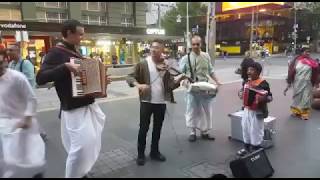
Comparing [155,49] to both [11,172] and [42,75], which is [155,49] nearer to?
[42,75]

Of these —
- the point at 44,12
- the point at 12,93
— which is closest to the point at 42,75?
the point at 12,93

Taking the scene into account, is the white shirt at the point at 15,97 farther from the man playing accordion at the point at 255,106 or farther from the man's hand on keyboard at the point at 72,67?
the man playing accordion at the point at 255,106

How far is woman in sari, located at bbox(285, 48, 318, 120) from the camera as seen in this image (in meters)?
7.79

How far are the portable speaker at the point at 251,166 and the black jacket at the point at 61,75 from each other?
6.55 ft

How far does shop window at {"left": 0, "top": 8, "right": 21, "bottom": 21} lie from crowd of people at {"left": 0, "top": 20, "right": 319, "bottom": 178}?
22433 millimetres

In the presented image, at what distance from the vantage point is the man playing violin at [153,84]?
4879mm

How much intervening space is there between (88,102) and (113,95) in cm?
846

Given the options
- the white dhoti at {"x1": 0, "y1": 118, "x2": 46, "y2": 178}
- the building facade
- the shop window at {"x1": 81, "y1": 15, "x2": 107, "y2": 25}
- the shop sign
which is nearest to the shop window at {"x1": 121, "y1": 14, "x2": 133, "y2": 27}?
the building facade

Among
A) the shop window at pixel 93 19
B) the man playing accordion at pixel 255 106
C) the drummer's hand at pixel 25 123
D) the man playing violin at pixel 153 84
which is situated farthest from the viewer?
the shop window at pixel 93 19

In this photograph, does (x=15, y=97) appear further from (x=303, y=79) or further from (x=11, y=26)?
(x=11, y=26)

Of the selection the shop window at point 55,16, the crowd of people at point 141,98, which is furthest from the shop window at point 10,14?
the crowd of people at point 141,98

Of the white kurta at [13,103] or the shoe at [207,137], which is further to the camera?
the shoe at [207,137]

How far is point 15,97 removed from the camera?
3531 mm

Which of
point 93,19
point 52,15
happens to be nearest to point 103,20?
point 93,19
